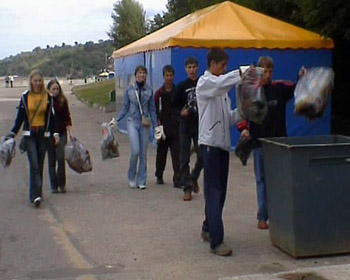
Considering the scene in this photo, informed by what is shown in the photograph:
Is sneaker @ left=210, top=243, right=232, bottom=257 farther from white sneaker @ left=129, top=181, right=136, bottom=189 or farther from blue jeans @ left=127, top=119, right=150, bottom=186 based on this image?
white sneaker @ left=129, top=181, right=136, bottom=189

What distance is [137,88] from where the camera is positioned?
11.4m

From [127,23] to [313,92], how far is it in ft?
146

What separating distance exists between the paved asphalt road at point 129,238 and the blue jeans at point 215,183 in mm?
305

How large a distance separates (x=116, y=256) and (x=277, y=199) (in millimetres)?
1640

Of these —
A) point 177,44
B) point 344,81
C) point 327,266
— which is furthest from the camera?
point 344,81

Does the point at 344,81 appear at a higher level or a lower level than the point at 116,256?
higher

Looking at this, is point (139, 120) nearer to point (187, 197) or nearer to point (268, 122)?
point (187, 197)

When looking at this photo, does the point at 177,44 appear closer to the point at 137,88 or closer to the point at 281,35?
the point at 281,35

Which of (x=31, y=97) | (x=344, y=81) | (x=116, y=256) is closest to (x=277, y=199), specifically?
(x=116, y=256)

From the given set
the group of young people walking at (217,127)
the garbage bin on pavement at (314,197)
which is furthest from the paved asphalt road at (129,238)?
the group of young people walking at (217,127)

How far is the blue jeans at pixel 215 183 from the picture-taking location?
710 centimetres

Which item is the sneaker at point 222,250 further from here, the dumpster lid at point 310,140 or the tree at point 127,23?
the tree at point 127,23

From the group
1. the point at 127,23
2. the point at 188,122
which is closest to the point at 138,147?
the point at 188,122

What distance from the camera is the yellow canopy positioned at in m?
14.9
